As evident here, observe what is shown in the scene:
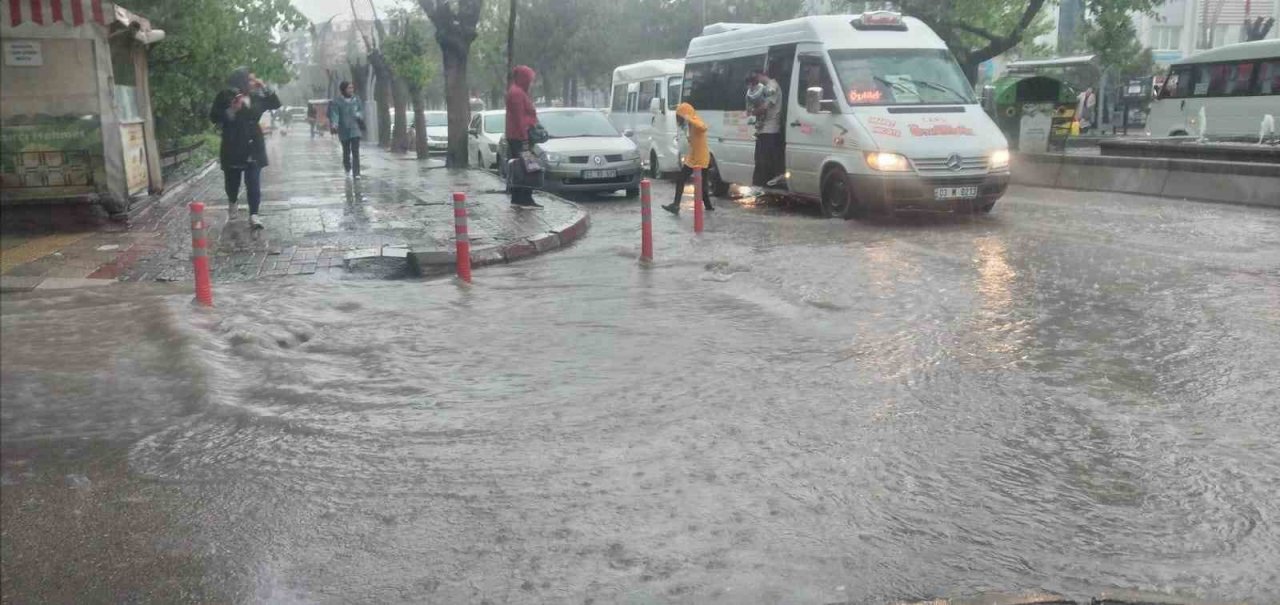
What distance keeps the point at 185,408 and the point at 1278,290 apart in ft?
26.4

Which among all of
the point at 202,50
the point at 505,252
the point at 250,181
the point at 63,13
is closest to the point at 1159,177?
the point at 505,252

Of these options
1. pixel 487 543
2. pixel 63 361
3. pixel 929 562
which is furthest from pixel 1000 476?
pixel 63 361

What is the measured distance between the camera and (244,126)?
1209cm

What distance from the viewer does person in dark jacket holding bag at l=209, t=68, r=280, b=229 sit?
11961mm

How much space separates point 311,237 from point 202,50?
977cm

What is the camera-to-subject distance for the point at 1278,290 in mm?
8656

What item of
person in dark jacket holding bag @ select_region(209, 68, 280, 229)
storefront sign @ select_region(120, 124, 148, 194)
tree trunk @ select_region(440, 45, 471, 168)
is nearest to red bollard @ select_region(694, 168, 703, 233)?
person in dark jacket holding bag @ select_region(209, 68, 280, 229)

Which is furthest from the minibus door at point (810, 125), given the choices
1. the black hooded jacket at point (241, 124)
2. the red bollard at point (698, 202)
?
the black hooded jacket at point (241, 124)

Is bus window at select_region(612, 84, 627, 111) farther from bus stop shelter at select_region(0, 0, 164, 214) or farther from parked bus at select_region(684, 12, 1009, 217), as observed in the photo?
bus stop shelter at select_region(0, 0, 164, 214)

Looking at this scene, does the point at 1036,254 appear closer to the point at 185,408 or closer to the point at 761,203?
the point at 761,203

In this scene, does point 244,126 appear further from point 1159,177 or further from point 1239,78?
point 1239,78

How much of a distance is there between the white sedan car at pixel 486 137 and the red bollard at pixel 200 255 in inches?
589

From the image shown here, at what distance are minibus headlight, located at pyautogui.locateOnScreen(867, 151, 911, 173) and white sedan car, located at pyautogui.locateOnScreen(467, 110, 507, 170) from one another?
1169cm

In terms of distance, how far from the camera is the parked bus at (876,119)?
41.8ft
